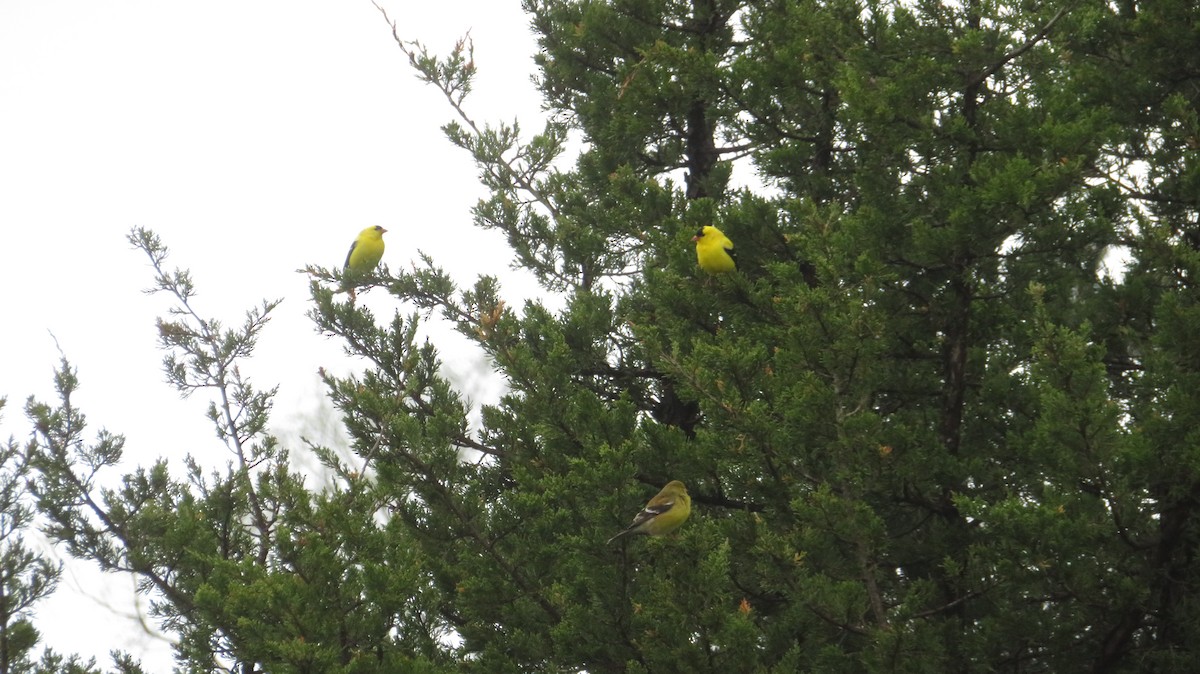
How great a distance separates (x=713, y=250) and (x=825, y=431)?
216 centimetres

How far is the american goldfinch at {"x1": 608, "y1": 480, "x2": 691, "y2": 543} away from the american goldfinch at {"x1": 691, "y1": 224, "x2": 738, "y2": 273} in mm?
1312

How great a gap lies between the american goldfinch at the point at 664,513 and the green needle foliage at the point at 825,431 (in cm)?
15

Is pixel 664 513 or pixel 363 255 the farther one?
pixel 363 255

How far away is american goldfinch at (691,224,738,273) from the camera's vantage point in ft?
23.0

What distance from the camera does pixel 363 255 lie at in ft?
30.8

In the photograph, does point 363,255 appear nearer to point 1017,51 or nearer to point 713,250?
point 713,250

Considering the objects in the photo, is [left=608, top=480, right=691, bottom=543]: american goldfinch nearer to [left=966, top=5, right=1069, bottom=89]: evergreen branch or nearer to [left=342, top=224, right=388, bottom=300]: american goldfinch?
[left=966, top=5, right=1069, bottom=89]: evergreen branch

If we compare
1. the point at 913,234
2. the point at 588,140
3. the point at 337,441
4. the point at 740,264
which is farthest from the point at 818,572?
the point at 337,441

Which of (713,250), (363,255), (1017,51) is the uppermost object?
(363,255)

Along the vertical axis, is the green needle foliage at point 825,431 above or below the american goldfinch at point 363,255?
below

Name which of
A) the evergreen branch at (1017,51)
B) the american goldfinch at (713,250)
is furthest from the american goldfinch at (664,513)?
the evergreen branch at (1017,51)

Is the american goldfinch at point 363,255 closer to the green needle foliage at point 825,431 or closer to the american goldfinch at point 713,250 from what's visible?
the green needle foliage at point 825,431

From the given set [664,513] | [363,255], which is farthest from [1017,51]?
[363,255]

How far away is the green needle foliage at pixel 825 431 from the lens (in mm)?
4879
